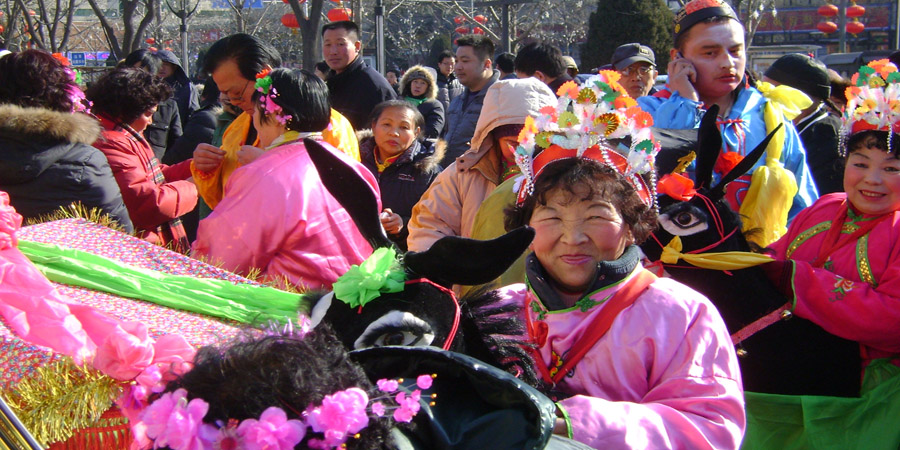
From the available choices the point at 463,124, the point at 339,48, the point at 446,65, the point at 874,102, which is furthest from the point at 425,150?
the point at 446,65

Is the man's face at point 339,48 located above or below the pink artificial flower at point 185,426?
A: above

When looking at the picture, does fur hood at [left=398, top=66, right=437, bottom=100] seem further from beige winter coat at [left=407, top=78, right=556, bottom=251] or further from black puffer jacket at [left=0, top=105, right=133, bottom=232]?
black puffer jacket at [left=0, top=105, right=133, bottom=232]

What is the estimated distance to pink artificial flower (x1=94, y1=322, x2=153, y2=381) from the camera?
1546mm

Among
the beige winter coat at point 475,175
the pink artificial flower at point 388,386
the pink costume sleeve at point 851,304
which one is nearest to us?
the pink artificial flower at point 388,386

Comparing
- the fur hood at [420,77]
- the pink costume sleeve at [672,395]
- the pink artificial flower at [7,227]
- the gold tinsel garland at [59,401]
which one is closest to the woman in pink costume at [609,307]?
the pink costume sleeve at [672,395]

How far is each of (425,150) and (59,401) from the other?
12.1 feet

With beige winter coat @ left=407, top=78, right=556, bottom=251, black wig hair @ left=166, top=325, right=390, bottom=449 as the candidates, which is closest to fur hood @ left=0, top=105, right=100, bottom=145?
beige winter coat @ left=407, top=78, right=556, bottom=251

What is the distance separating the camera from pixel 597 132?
7.05ft

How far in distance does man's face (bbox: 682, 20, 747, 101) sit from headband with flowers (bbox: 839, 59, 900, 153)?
0.48 metres

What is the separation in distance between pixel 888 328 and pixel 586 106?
52.2 inches

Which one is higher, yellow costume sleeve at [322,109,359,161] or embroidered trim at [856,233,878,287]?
yellow costume sleeve at [322,109,359,161]

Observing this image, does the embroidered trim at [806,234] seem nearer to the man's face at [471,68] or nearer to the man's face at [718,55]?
the man's face at [718,55]

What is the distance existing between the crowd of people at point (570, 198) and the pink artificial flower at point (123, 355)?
19.2 inches

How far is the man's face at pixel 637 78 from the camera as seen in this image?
6.09m
